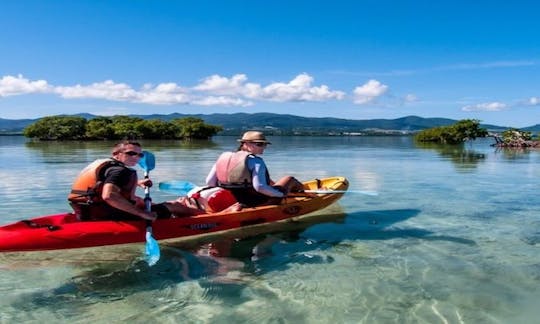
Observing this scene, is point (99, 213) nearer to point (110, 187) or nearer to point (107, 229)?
point (107, 229)

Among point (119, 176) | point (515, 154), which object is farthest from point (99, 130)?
point (119, 176)

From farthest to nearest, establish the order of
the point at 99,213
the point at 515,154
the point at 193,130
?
the point at 193,130, the point at 515,154, the point at 99,213

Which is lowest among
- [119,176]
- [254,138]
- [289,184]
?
[289,184]

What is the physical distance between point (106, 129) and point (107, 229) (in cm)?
10860

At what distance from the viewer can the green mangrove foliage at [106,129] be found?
110188 mm

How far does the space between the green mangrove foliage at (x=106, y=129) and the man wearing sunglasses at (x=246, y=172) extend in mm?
101451

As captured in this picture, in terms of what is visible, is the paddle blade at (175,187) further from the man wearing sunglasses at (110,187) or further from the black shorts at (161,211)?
the man wearing sunglasses at (110,187)

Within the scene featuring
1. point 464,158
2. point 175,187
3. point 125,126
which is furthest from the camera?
point 125,126

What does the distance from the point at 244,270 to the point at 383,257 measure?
98.3 inches

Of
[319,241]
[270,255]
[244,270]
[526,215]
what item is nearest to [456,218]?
[526,215]

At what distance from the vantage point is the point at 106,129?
363 feet

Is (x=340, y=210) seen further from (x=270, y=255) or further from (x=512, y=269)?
(x=512, y=269)

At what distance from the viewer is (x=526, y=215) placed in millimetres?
12422

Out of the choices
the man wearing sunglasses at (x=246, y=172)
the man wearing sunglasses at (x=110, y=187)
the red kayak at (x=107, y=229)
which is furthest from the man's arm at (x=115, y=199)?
the man wearing sunglasses at (x=246, y=172)
